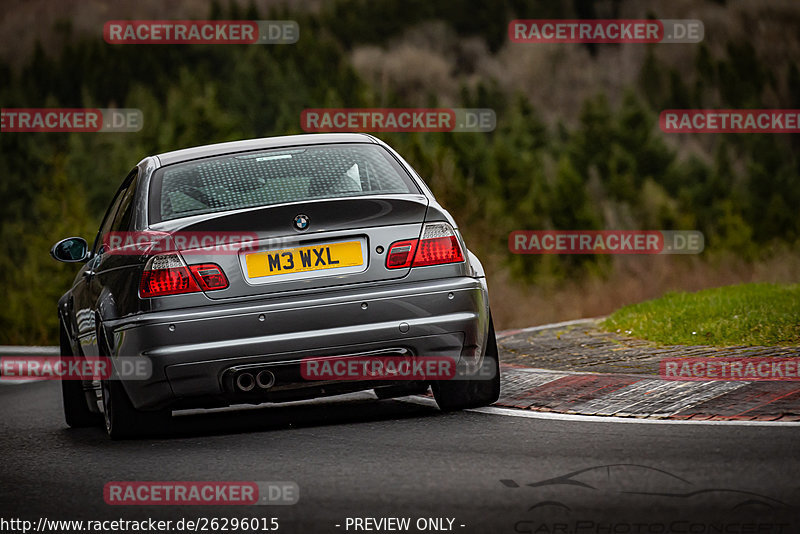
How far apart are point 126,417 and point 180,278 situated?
1.00 metres

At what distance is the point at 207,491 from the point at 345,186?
2.51 meters

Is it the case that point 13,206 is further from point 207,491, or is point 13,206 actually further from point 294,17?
point 207,491

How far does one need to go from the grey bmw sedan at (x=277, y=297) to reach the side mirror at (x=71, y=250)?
98 centimetres

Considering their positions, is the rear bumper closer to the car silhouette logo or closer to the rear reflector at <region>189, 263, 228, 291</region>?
the rear reflector at <region>189, 263, 228, 291</region>

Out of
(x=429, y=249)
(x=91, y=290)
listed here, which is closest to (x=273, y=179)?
(x=429, y=249)

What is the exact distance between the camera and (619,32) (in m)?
149

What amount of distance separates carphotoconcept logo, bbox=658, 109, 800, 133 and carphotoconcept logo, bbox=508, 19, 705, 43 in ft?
39.5

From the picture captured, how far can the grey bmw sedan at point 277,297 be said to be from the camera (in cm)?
668

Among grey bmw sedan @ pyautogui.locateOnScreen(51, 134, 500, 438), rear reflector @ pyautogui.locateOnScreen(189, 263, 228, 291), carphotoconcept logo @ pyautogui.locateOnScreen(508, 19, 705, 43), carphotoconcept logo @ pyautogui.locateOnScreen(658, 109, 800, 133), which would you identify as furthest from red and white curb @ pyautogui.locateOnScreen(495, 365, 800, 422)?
carphotoconcept logo @ pyautogui.locateOnScreen(508, 19, 705, 43)

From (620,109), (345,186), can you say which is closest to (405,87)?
(620,109)

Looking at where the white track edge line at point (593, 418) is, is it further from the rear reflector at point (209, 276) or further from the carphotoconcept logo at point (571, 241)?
the carphotoconcept logo at point (571, 241)

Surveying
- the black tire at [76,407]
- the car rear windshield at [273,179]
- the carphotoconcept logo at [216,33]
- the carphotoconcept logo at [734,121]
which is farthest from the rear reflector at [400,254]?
the carphotoconcept logo at [216,33]

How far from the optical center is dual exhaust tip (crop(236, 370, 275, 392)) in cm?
679

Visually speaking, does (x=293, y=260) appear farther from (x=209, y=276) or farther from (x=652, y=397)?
(x=652, y=397)
